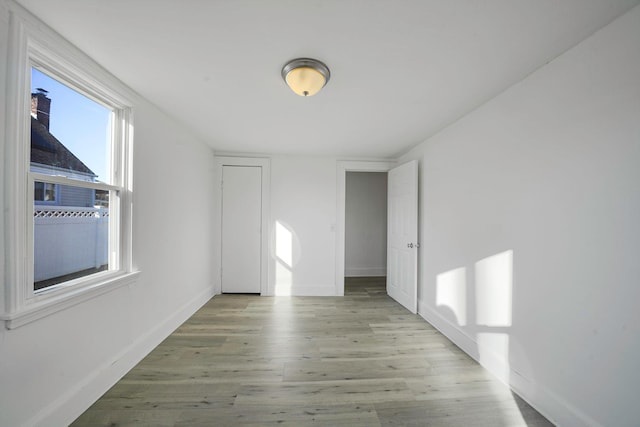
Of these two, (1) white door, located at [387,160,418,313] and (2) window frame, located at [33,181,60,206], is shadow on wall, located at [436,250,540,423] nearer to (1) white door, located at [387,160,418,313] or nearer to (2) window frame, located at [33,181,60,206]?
(1) white door, located at [387,160,418,313]

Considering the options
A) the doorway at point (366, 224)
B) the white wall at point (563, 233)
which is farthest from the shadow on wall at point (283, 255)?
the white wall at point (563, 233)

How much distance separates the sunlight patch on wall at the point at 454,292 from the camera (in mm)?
2340

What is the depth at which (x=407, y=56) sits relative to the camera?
1.51m

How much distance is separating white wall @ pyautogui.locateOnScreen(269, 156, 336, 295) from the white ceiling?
5.29 ft

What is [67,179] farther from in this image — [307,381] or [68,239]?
[307,381]

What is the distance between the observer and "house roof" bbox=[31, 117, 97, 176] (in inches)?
52.8

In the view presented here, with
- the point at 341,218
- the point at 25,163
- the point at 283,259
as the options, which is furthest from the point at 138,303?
the point at 341,218

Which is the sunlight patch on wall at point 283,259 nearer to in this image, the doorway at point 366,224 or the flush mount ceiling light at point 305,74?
the doorway at point 366,224

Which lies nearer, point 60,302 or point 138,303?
point 60,302

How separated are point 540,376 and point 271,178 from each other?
368 centimetres

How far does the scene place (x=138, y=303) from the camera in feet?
6.82

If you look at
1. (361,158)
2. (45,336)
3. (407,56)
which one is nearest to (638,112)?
(407,56)

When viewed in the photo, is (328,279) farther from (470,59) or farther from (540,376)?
(470,59)

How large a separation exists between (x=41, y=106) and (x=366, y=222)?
4.90 metres
